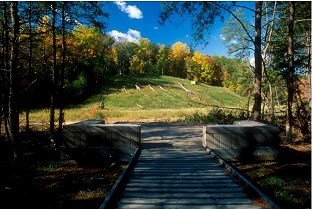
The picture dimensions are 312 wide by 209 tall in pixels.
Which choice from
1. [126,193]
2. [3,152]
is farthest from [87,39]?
[126,193]

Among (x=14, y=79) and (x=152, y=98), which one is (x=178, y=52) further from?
(x=14, y=79)

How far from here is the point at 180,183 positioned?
24.7 ft

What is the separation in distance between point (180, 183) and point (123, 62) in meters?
97.8

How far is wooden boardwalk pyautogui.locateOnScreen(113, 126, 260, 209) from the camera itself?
19.6 feet

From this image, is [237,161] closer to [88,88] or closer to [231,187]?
[231,187]

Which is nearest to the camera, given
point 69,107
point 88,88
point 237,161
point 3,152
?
point 237,161

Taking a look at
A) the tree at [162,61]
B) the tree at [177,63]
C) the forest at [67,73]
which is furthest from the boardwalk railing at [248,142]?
the tree at [177,63]

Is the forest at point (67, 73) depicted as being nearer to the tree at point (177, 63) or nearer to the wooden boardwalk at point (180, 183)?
the wooden boardwalk at point (180, 183)

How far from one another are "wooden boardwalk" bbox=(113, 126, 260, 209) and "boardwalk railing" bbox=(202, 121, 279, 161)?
0.91 m

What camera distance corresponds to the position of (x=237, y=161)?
11656 mm

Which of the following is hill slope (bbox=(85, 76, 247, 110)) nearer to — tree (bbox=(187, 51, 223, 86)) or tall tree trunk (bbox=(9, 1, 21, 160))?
tree (bbox=(187, 51, 223, 86))

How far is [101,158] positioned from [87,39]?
5149 cm

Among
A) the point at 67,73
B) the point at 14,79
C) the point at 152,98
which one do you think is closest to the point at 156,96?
the point at 152,98

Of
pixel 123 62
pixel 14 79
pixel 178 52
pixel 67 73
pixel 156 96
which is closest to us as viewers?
pixel 14 79
